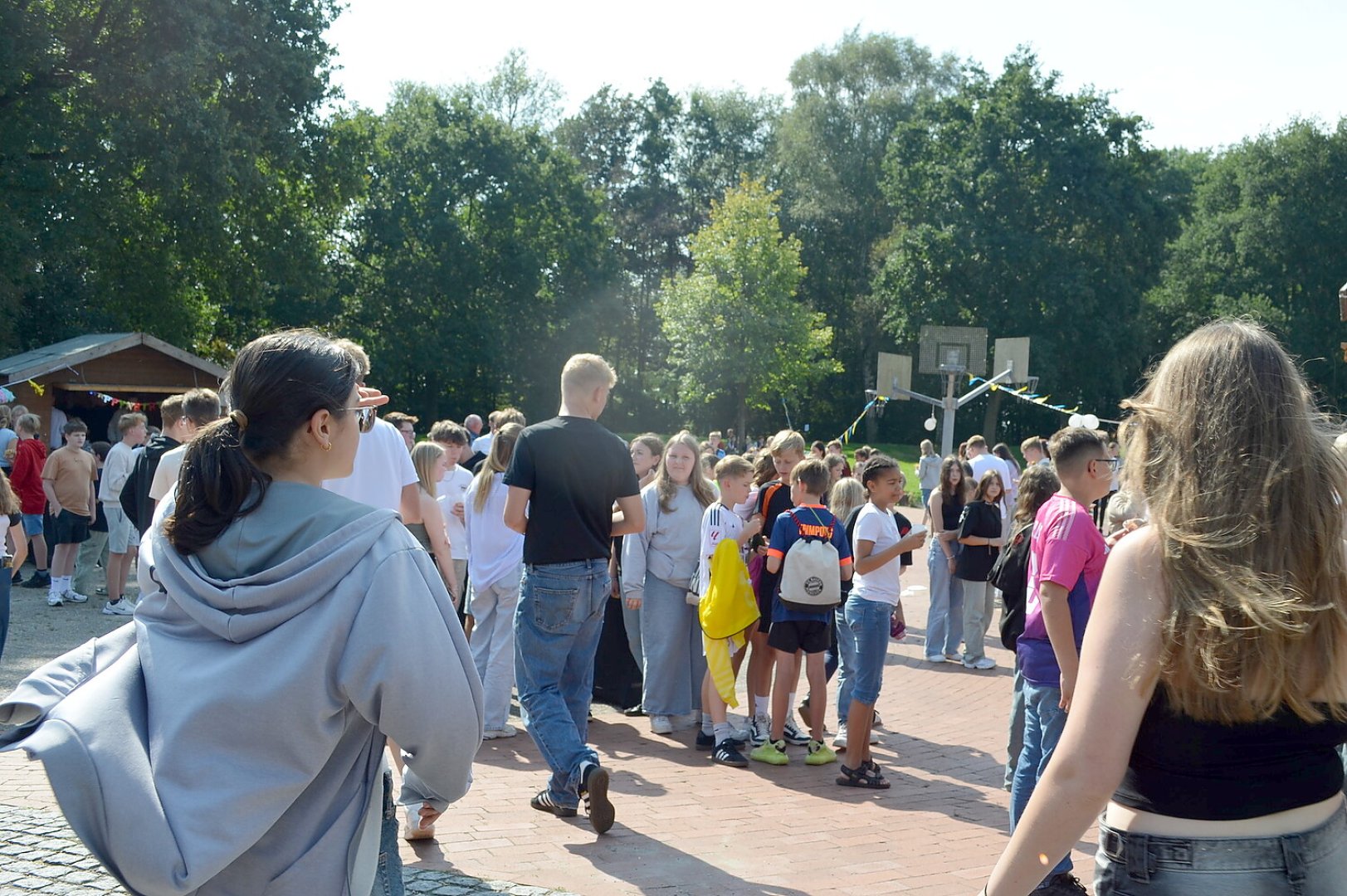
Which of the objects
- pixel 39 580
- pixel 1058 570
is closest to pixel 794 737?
pixel 1058 570

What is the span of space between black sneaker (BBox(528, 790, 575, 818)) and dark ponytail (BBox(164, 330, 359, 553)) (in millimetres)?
3860

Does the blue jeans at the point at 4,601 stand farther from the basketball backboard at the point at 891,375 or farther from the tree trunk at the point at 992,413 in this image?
the tree trunk at the point at 992,413

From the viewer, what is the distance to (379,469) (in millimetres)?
4930

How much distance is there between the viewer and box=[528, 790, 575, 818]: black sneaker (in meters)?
5.77

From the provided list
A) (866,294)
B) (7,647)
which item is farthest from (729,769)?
(866,294)

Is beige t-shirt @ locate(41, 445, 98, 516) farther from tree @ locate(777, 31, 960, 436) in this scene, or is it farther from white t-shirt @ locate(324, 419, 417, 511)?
tree @ locate(777, 31, 960, 436)

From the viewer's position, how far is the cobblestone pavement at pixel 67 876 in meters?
4.58

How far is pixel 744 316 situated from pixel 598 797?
44.6 metres

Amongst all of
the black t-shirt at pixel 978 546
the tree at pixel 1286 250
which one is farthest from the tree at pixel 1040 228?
the black t-shirt at pixel 978 546

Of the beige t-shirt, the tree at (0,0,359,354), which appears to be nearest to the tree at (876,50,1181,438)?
the tree at (0,0,359,354)

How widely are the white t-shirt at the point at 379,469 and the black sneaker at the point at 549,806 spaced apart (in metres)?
1.74

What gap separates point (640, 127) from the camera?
208 feet

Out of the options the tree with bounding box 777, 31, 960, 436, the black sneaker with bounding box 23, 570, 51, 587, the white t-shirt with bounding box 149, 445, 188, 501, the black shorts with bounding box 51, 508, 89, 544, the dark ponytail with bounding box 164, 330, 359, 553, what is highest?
the tree with bounding box 777, 31, 960, 436

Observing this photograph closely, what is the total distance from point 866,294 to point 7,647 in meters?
50.8
